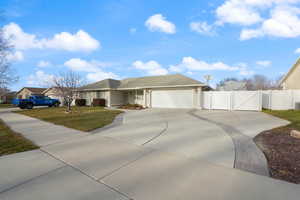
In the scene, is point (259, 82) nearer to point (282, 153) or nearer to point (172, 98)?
point (172, 98)

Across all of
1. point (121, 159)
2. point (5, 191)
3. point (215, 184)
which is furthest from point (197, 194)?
point (5, 191)

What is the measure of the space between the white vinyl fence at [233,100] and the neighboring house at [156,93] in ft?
3.49

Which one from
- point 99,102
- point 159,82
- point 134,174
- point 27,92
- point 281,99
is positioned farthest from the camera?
point 27,92

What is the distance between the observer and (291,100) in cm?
1367

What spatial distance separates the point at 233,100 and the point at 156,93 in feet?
26.6

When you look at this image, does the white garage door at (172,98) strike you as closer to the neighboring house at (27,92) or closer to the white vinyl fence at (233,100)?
the white vinyl fence at (233,100)

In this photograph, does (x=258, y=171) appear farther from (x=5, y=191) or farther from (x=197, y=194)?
(x=5, y=191)

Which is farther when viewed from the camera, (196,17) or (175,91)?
(175,91)

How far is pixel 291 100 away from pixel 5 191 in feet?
61.9

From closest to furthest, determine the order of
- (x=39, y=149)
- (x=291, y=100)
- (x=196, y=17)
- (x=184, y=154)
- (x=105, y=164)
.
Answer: (x=105, y=164) → (x=184, y=154) → (x=39, y=149) → (x=196, y=17) → (x=291, y=100)

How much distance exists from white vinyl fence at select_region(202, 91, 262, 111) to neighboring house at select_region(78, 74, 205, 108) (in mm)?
1062

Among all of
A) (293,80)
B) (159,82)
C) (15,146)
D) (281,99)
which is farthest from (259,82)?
(15,146)

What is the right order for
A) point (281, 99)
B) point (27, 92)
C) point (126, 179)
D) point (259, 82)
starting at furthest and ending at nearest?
point (259, 82)
point (27, 92)
point (281, 99)
point (126, 179)

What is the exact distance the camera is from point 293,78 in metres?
16.3
